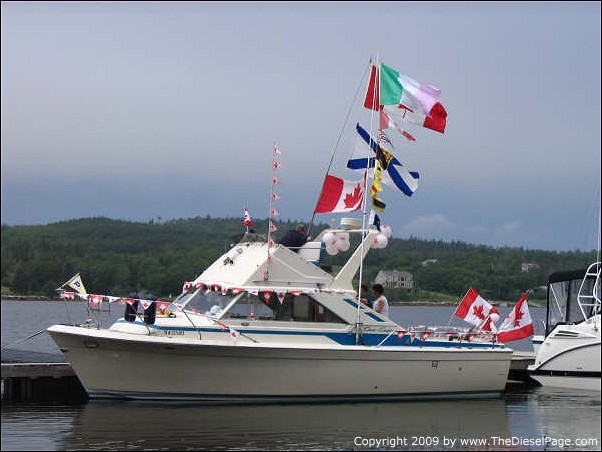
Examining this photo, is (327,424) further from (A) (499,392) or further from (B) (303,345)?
(A) (499,392)

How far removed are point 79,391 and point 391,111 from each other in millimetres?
8282

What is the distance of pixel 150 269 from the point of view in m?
66.1

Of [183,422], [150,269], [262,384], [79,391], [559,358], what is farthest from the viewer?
[150,269]

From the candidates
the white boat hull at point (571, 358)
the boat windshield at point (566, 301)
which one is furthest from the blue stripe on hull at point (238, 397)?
the boat windshield at point (566, 301)

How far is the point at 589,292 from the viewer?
24.7 metres

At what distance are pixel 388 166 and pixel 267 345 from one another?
4676 mm

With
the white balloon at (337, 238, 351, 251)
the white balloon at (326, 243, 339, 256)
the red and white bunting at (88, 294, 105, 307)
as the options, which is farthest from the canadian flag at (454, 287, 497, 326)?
the red and white bunting at (88, 294, 105, 307)

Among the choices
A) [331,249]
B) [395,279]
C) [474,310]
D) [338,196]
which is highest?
[338,196]

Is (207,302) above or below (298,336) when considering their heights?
above

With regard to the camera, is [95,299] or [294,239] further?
[294,239]

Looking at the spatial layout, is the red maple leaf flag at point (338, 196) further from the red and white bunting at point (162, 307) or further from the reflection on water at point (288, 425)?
the reflection on water at point (288, 425)

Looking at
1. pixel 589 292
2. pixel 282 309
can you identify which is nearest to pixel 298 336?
pixel 282 309

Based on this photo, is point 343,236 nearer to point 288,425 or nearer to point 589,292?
point 288,425

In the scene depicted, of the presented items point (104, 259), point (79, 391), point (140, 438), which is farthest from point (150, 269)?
point (140, 438)
